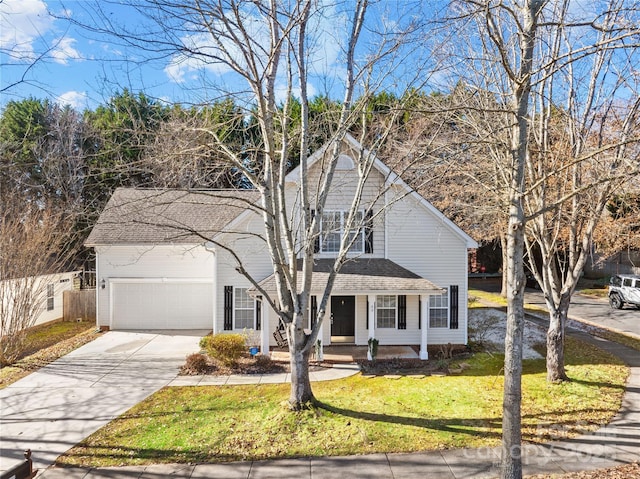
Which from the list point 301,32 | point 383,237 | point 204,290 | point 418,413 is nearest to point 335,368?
point 418,413

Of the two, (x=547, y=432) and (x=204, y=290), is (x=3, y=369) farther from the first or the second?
(x=547, y=432)

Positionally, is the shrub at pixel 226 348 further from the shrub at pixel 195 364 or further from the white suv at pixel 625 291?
the white suv at pixel 625 291

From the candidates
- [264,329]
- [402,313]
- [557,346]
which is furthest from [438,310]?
[264,329]

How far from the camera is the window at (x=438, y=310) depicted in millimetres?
13859

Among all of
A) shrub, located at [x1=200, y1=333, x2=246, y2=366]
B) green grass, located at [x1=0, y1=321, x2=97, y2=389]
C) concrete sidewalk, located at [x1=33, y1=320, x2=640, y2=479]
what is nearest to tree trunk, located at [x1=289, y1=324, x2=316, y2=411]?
concrete sidewalk, located at [x1=33, y1=320, x2=640, y2=479]

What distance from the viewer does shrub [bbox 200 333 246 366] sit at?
37.5ft

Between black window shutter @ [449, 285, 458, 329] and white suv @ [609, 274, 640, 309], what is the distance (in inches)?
492

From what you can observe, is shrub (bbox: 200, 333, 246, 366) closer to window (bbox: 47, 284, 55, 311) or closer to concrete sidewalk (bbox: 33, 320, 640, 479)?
concrete sidewalk (bbox: 33, 320, 640, 479)

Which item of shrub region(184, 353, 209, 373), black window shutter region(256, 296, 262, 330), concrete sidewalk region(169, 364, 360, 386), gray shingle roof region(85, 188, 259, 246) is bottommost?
concrete sidewalk region(169, 364, 360, 386)

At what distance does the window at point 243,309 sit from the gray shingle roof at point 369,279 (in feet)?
4.08

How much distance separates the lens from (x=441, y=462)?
6.45 m

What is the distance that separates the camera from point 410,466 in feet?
20.8

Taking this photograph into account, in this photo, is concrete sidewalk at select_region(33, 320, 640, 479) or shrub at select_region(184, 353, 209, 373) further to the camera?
shrub at select_region(184, 353, 209, 373)

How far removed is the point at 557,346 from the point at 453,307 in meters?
4.09
